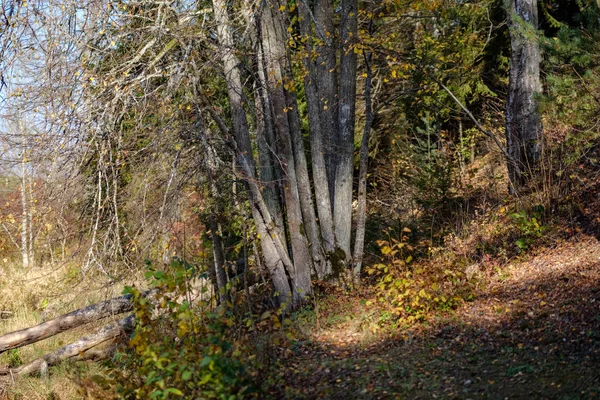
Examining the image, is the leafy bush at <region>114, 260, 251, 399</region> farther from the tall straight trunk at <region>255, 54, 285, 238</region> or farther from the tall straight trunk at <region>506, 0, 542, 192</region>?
the tall straight trunk at <region>506, 0, 542, 192</region>

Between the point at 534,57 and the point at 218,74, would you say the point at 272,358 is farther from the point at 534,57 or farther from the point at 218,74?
the point at 534,57

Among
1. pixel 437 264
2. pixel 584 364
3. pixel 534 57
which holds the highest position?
pixel 534 57

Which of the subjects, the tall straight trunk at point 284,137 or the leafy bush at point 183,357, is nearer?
the leafy bush at point 183,357

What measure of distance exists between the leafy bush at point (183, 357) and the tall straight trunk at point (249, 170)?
3074 millimetres

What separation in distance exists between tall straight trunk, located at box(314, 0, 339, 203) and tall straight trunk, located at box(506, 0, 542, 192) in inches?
113

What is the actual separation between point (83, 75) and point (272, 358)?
406cm

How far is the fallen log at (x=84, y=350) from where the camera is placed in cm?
836

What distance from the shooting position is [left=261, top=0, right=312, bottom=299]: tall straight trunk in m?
8.81

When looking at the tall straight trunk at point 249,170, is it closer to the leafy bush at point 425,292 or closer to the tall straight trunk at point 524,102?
the leafy bush at point 425,292

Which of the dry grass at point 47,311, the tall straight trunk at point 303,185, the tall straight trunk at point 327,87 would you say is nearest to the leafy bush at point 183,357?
the dry grass at point 47,311

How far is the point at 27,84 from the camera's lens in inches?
269

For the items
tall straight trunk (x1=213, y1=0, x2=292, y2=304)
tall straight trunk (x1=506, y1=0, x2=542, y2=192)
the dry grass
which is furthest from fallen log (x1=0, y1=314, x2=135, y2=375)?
tall straight trunk (x1=506, y1=0, x2=542, y2=192)

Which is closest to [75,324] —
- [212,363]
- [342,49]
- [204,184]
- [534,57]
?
[204,184]

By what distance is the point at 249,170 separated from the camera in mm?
8656
